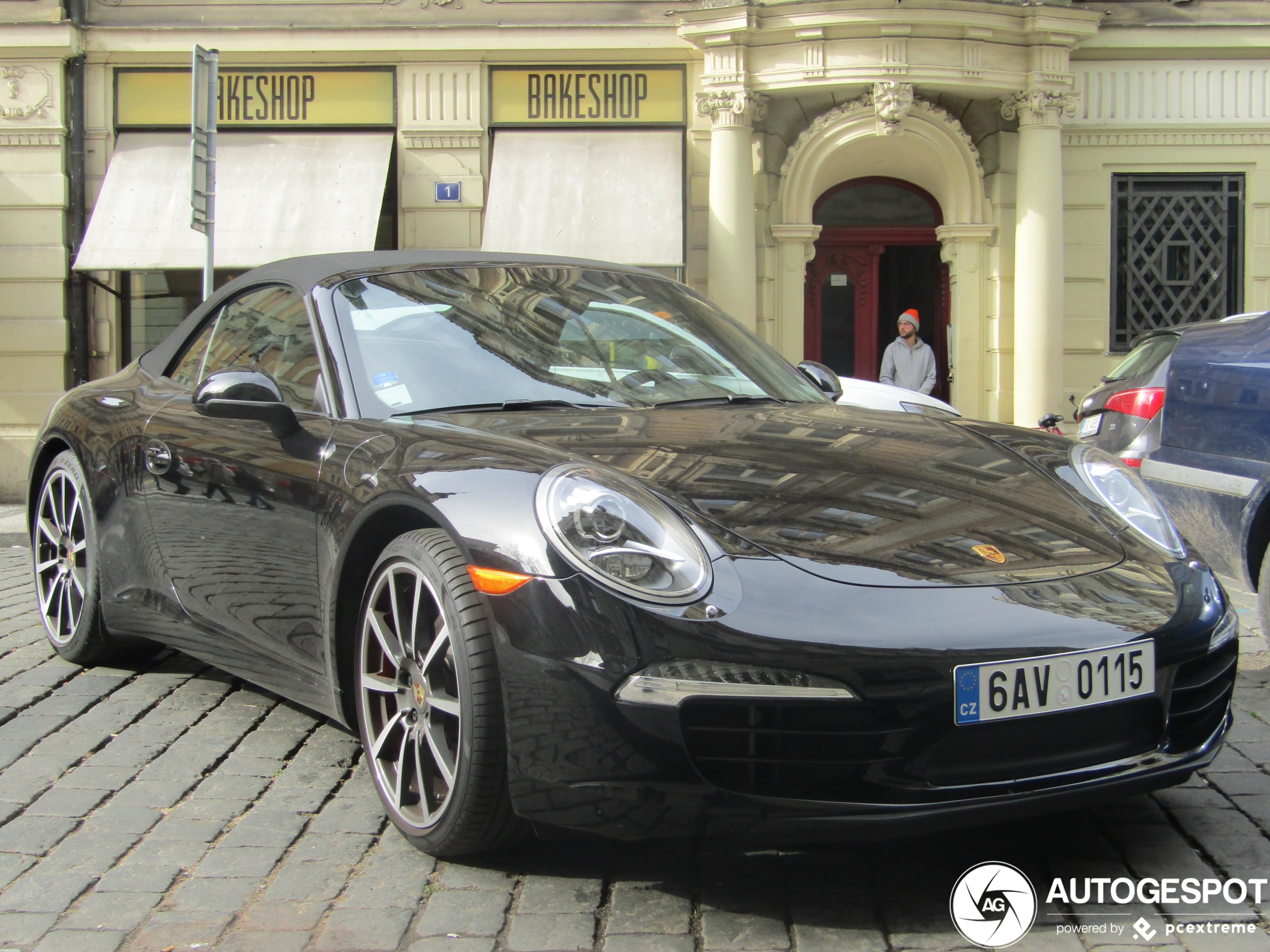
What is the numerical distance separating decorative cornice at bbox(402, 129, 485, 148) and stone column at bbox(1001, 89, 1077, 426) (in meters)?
5.21

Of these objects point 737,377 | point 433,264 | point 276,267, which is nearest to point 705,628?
point 737,377

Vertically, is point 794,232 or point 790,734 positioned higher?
point 794,232

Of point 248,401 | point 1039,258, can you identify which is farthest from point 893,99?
point 248,401

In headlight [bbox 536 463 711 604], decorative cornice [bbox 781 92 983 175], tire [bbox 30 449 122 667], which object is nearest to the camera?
headlight [bbox 536 463 711 604]

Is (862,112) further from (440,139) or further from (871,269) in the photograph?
(440,139)

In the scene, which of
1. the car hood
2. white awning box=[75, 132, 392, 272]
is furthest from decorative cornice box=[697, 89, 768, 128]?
the car hood

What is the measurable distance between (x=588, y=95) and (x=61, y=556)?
379 inches

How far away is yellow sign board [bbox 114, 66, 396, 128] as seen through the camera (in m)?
13.4

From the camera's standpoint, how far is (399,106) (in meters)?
13.3

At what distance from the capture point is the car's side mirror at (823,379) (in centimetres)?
419

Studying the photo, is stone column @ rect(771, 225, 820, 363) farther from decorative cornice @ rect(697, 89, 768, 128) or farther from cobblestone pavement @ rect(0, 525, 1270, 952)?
cobblestone pavement @ rect(0, 525, 1270, 952)

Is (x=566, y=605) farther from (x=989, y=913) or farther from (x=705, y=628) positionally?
(x=989, y=913)

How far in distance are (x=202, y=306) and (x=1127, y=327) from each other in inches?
448

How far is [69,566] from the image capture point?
4.65 m
